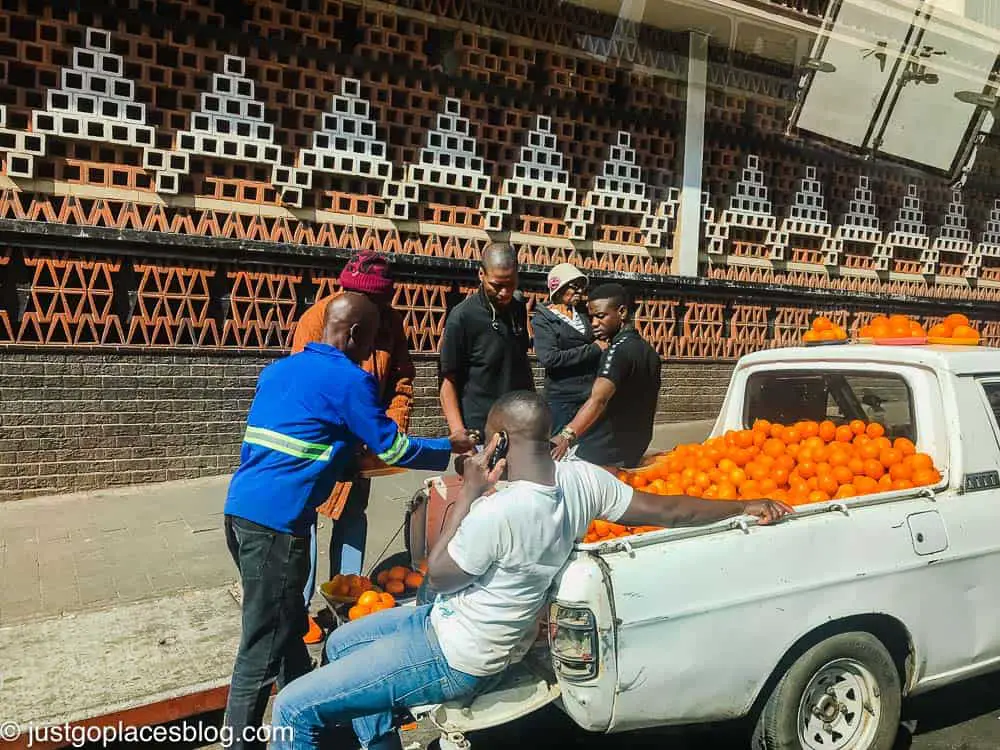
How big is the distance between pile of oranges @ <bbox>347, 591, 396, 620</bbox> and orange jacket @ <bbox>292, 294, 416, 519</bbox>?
2.19ft

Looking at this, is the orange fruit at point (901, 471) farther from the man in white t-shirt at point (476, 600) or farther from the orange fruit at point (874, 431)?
the man in white t-shirt at point (476, 600)


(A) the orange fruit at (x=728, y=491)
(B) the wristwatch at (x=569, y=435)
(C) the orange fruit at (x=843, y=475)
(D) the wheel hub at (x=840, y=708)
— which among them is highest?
(C) the orange fruit at (x=843, y=475)

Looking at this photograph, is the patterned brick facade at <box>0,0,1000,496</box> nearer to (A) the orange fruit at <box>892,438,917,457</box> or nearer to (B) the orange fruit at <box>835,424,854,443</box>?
(B) the orange fruit at <box>835,424,854,443</box>

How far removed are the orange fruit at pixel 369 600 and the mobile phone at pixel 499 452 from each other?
1.24 m

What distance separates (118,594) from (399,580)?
1836 mm

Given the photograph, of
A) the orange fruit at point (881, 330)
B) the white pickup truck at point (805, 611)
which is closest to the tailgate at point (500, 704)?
the white pickup truck at point (805, 611)

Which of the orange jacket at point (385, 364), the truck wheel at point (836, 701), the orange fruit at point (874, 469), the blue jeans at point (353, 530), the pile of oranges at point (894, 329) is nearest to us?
the truck wheel at point (836, 701)

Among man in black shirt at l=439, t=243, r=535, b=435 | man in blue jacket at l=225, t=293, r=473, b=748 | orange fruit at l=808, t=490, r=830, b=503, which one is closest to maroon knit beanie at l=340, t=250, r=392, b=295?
man in black shirt at l=439, t=243, r=535, b=435

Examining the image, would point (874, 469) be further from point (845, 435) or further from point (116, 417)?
point (116, 417)

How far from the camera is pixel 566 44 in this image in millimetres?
8734

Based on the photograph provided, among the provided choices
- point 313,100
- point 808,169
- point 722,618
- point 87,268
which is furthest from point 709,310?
point 722,618

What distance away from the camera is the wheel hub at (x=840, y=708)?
3.03 m

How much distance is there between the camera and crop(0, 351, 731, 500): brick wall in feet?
20.6

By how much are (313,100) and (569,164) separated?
9.61ft
